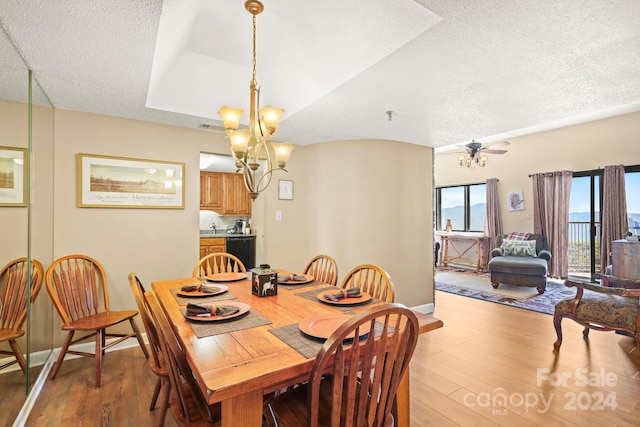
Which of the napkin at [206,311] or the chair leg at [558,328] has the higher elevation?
the napkin at [206,311]

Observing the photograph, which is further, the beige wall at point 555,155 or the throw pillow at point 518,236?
the throw pillow at point 518,236

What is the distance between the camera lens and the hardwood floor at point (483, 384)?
196 cm

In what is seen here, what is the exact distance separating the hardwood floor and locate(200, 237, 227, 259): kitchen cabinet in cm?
203

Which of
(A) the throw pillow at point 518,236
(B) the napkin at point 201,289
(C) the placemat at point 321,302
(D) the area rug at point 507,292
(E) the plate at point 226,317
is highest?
(A) the throw pillow at point 518,236

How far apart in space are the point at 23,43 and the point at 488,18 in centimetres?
237

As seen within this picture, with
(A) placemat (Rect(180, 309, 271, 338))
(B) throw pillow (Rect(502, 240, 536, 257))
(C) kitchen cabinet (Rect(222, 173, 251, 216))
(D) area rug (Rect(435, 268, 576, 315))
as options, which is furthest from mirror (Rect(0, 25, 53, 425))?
(B) throw pillow (Rect(502, 240, 536, 257))

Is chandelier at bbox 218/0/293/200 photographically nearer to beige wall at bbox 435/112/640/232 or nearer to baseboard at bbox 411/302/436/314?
baseboard at bbox 411/302/436/314

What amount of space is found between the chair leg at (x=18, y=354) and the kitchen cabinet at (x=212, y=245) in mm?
2798

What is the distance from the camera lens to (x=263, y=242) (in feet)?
12.6

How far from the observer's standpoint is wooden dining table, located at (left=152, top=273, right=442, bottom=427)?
1.02 meters

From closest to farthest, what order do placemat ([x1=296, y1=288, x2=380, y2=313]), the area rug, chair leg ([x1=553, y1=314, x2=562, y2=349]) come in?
placemat ([x1=296, y1=288, x2=380, y2=313])
chair leg ([x1=553, y1=314, x2=562, y2=349])
the area rug

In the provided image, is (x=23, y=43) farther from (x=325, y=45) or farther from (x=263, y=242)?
(x=263, y=242)

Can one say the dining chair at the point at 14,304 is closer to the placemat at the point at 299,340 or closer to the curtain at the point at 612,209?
the placemat at the point at 299,340

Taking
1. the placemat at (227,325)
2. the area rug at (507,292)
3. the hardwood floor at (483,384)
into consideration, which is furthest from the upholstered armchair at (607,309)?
the placemat at (227,325)
